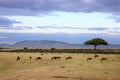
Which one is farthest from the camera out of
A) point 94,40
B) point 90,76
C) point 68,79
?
point 94,40

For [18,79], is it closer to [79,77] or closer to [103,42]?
[79,77]

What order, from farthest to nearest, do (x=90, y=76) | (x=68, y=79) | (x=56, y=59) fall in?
1. (x=56, y=59)
2. (x=90, y=76)
3. (x=68, y=79)

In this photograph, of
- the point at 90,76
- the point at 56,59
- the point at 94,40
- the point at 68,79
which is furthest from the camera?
the point at 94,40

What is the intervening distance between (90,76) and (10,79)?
6.42 m

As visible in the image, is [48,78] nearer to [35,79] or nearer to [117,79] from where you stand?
[35,79]

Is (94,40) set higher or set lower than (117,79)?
higher

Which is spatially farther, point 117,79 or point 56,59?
point 56,59

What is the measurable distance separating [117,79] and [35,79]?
628cm

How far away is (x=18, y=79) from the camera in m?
24.5

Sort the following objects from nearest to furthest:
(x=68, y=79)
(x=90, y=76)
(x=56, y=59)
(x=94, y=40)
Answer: (x=68, y=79) → (x=90, y=76) → (x=56, y=59) → (x=94, y=40)

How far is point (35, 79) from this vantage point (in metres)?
24.1

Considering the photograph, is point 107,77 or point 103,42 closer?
point 107,77

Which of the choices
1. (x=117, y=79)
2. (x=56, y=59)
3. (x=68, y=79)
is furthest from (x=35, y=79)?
(x=56, y=59)

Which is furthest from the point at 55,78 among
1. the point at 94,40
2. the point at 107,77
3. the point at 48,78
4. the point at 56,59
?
the point at 94,40
